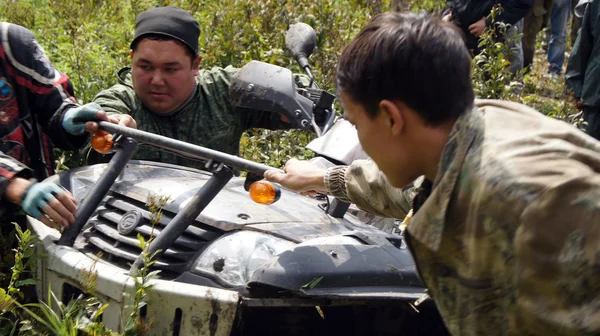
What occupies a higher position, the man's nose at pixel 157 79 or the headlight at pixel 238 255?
the man's nose at pixel 157 79

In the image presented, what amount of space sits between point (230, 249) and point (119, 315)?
0.42 metres

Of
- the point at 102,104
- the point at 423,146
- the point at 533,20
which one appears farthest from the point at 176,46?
the point at 533,20

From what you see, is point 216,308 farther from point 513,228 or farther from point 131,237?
point 513,228

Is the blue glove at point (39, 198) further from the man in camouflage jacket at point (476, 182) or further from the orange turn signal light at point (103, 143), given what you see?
the man in camouflage jacket at point (476, 182)

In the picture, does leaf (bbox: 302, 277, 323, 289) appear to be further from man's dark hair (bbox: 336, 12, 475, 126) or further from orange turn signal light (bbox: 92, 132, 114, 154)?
orange turn signal light (bbox: 92, 132, 114, 154)

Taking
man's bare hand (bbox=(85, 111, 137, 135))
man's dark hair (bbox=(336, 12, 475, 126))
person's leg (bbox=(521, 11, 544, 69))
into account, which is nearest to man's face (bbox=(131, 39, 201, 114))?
man's bare hand (bbox=(85, 111, 137, 135))

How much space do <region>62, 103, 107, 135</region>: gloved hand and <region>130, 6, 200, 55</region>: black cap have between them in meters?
0.58

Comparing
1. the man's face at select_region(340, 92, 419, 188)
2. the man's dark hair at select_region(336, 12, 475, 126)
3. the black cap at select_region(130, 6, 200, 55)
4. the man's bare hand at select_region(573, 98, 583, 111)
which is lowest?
the man's bare hand at select_region(573, 98, 583, 111)

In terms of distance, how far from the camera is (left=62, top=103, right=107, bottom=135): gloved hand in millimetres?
3426

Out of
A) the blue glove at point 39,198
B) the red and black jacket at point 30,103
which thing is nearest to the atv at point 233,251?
the blue glove at point 39,198

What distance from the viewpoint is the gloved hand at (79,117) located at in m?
3.43

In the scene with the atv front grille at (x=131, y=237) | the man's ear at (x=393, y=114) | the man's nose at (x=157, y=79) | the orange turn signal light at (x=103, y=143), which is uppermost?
the man's ear at (x=393, y=114)

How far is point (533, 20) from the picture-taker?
8.60m

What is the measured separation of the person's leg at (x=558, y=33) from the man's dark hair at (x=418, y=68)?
7.86 meters
